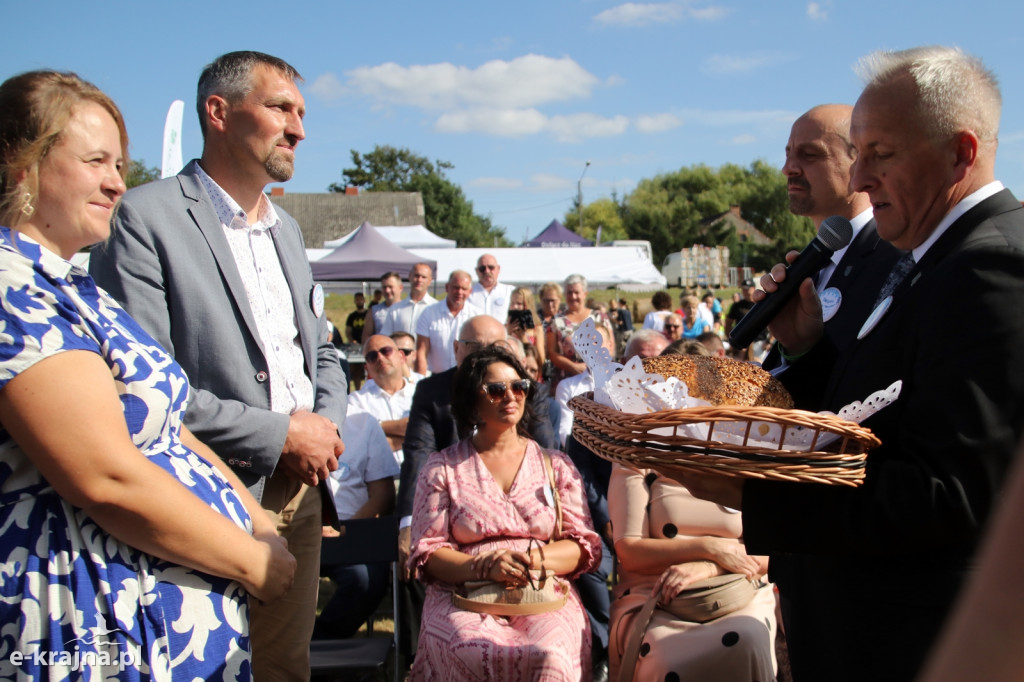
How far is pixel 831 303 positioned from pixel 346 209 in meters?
47.9

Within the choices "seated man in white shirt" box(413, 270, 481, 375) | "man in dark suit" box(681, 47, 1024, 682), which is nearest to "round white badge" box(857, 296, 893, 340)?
"man in dark suit" box(681, 47, 1024, 682)

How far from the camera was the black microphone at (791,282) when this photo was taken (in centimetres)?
181

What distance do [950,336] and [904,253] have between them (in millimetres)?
618

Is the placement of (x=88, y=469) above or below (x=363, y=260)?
below

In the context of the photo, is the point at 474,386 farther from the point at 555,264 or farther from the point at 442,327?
the point at 555,264

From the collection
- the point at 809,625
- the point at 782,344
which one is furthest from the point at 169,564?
the point at 782,344

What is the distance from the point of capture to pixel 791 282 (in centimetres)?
182

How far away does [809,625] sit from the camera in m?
1.62

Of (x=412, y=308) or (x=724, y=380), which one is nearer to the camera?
(x=724, y=380)

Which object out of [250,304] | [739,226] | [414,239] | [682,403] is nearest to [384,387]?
[250,304]

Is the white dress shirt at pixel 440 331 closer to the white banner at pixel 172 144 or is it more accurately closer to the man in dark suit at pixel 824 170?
the white banner at pixel 172 144

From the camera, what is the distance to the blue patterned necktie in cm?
167

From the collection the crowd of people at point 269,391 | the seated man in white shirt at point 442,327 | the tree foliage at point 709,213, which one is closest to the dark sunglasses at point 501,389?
the crowd of people at point 269,391

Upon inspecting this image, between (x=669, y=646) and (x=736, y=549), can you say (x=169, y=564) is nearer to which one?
(x=669, y=646)
